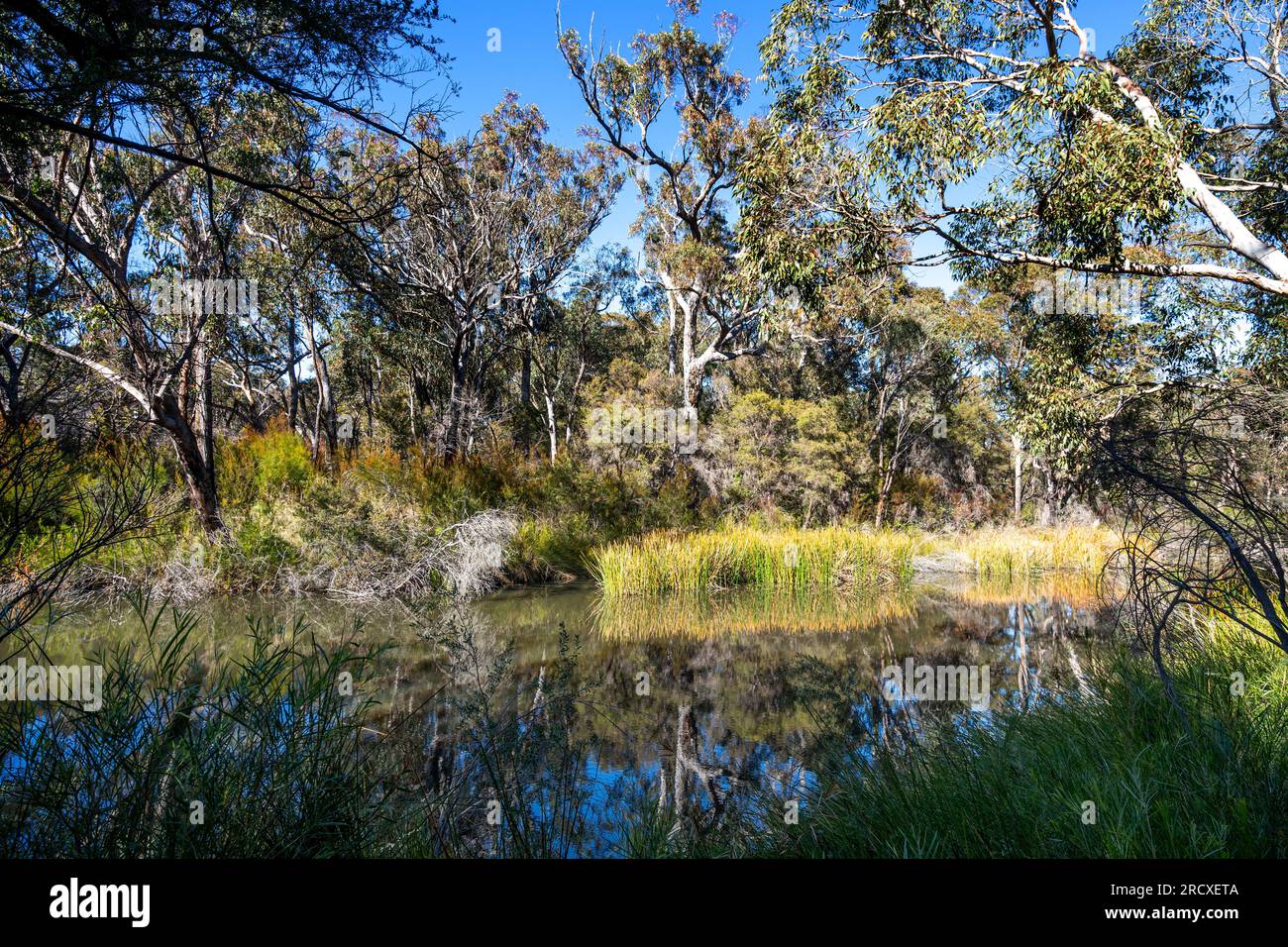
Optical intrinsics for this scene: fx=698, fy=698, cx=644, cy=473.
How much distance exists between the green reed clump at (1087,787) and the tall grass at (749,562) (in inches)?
273

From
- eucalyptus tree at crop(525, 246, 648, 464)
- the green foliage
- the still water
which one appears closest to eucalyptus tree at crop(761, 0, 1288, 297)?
the still water

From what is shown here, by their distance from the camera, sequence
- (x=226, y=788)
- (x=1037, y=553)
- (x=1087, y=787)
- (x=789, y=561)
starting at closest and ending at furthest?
(x=226, y=788) → (x=1087, y=787) → (x=789, y=561) → (x=1037, y=553)

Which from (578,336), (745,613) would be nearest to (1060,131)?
(745,613)

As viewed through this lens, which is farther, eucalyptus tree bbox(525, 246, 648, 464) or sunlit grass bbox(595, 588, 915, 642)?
eucalyptus tree bbox(525, 246, 648, 464)

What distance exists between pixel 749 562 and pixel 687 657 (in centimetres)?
472

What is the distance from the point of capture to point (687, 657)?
7445 millimetres

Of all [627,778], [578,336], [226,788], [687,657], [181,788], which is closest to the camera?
[181,788]

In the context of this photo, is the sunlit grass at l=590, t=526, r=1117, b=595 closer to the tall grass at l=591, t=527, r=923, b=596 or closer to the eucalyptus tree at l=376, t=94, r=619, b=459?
the tall grass at l=591, t=527, r=923, b=596

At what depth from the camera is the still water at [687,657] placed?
4445 millimetres

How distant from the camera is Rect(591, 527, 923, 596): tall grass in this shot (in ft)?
36.1

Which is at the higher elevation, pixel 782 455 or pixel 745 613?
pixel 782 455

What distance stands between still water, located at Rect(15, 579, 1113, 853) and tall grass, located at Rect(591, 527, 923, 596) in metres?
0.51

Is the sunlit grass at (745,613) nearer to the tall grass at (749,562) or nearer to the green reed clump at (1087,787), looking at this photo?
the tall grass at (749,562)

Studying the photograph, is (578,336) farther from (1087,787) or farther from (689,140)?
A: (1087,787)
